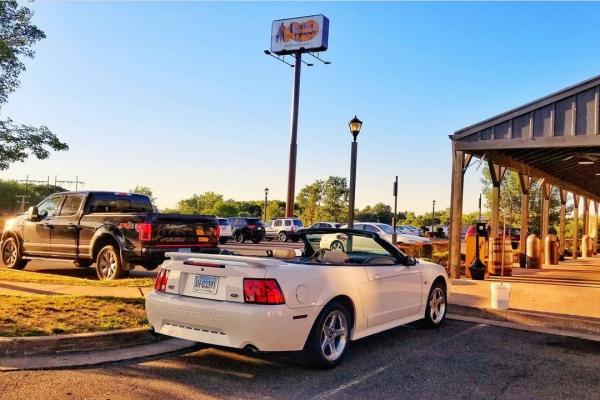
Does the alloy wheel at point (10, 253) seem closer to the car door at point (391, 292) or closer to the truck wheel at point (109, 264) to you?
the truck wheel at point (109, 264)

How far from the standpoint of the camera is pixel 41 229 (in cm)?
1216

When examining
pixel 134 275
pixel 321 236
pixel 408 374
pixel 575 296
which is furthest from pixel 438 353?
pixel 134 275

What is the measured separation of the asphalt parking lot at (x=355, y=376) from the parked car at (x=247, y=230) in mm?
28687

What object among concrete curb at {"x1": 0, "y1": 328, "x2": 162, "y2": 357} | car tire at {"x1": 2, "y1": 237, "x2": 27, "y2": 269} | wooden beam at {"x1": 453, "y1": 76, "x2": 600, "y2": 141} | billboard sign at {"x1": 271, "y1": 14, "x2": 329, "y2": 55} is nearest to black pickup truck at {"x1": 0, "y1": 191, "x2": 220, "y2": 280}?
car tire at {"x1": 2, "y1": 237, "x2": 27, "y2": 269}

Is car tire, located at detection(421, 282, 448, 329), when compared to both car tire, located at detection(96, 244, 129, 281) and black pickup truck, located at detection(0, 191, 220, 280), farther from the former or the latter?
car tire, located at detection(96, 244, 129, 281)

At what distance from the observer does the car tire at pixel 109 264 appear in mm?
10530

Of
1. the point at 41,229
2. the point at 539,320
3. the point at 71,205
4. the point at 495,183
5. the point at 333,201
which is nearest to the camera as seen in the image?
the point at 539,320

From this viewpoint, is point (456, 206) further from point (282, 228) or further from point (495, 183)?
point (282, 228)

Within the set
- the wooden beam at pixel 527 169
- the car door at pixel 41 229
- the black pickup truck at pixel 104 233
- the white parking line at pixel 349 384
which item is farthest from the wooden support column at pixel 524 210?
the white parking line at pixel 349 384

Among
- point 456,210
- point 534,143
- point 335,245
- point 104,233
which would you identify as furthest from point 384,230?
point 335,245

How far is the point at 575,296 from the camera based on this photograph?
10.6 meters

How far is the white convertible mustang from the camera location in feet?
16.2

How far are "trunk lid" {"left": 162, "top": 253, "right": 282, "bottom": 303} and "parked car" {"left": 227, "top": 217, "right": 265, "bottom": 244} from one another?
29.3 metres

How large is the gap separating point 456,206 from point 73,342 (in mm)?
9889
